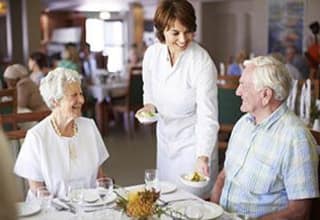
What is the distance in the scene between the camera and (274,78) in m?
2.14

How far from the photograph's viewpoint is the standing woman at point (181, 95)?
262 centimetres

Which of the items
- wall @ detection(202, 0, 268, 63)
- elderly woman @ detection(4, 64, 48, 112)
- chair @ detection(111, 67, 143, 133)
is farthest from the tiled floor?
wall @ detection(202, 0, 268, 63)

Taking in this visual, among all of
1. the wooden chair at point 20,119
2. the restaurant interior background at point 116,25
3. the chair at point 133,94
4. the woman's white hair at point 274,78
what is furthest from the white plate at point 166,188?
the restaurant interior background at point 116,25

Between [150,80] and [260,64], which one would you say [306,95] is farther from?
[260,64]

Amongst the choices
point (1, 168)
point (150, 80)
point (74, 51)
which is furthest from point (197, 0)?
point (1, 168)

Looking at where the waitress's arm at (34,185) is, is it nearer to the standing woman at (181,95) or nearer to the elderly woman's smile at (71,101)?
the elderly woman's smile at (71,101)

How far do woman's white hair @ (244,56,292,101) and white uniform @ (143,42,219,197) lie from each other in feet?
1.64

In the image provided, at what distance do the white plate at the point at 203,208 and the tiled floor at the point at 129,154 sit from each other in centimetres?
291

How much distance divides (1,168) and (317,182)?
1.59m

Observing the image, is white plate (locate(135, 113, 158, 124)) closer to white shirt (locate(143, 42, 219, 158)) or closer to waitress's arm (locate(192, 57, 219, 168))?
white shirt (locate(143, 42, 219, 158))

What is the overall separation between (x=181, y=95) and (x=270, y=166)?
762 mm

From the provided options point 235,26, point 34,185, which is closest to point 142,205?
point 34,185

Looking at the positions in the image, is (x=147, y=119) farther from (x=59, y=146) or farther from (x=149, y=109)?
(x=59, y=146)

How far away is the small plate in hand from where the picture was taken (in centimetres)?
273
